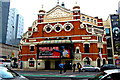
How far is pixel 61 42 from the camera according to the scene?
3647cm

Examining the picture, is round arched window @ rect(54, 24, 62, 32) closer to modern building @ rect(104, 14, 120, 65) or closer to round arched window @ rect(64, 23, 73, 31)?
round arched window @ rect(64, 23, 73, 31)

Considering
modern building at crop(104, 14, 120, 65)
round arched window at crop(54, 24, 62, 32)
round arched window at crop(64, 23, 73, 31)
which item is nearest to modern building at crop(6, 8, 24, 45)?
round arched window at crop(54, 24, 62, 32)

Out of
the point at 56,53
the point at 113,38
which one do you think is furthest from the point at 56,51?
the point at 113,38

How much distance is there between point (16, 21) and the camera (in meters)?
95.3

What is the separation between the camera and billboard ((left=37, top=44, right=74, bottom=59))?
35422 mm

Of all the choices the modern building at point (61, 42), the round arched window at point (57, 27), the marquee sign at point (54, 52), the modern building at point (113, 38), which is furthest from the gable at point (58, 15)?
the modern building at point (113, 38)

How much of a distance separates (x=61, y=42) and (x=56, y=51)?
2.56m

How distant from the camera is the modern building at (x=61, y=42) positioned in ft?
118

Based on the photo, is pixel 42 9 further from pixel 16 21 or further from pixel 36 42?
pixel 16 21

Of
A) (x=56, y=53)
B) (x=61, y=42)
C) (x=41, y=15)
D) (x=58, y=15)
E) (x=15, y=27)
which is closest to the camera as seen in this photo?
(x=56, y=53)

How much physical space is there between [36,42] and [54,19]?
791 centimetres

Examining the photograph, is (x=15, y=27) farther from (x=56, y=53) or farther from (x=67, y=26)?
(x=56, y=53)

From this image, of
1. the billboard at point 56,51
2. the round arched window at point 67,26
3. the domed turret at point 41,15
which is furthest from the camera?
the domed turret at point 41,15

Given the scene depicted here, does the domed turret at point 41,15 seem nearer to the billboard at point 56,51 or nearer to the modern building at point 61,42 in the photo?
the modern building at point 61,42
